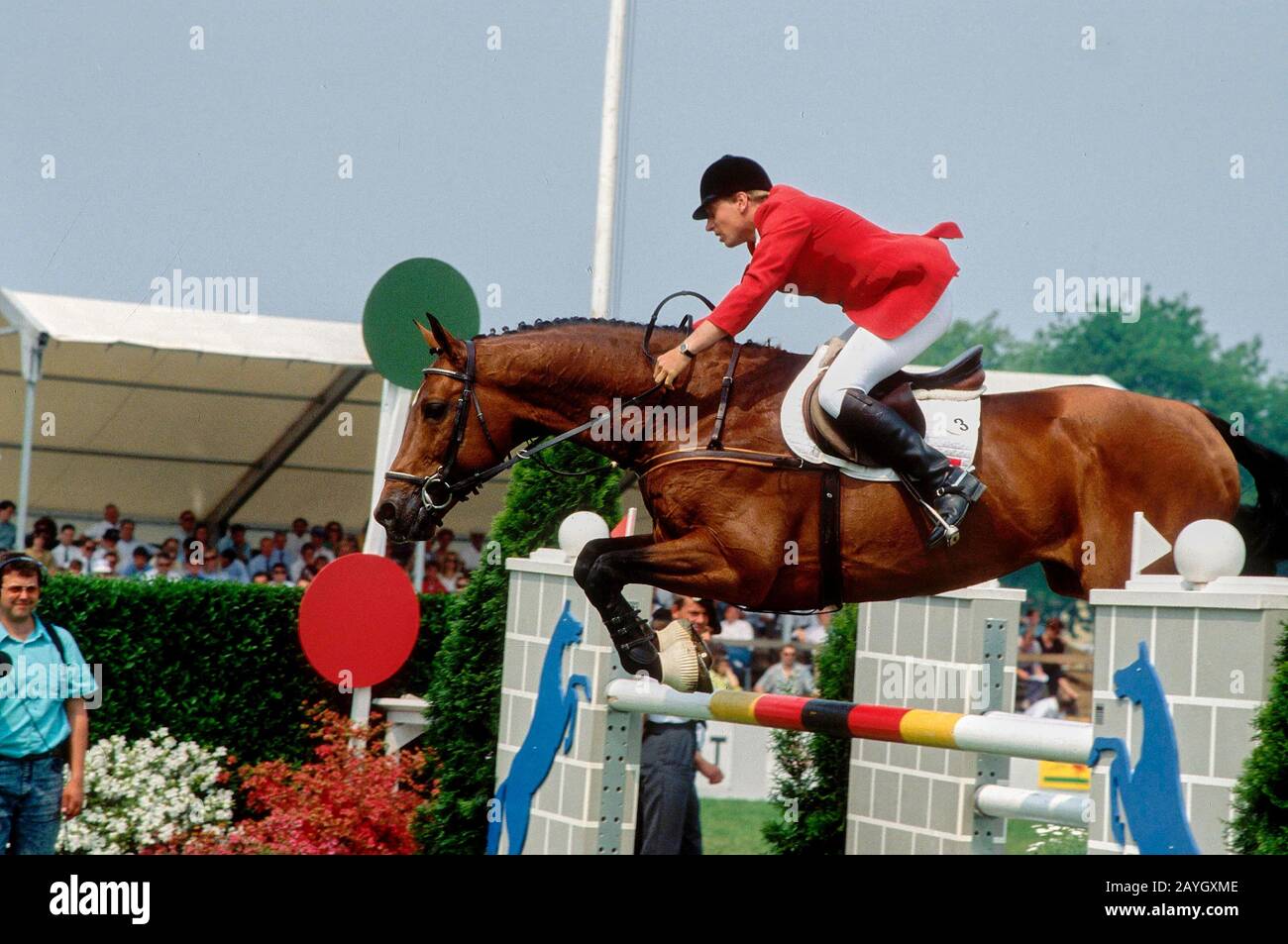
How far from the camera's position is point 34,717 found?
4.92 m

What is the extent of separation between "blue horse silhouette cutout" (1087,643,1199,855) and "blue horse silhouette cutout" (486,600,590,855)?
2.56 metres

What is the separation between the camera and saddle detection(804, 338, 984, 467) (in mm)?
3695

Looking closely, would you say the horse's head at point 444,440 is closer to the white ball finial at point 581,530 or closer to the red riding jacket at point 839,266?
the red riding jacket at point 839,266

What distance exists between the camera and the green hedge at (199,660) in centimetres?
687

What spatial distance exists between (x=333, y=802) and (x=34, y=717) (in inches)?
65.3

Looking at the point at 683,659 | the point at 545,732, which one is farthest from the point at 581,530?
the point at 683,659

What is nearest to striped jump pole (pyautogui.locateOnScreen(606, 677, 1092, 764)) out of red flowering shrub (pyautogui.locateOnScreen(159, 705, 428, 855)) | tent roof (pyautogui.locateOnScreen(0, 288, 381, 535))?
red flowering shrub (pyautogui.locateOnScreen(159, 705, 428, 855))

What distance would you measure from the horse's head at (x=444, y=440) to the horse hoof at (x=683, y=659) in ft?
2.16

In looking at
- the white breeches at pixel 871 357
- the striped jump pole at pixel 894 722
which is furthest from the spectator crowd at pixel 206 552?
the white breeches at pixel 871 357

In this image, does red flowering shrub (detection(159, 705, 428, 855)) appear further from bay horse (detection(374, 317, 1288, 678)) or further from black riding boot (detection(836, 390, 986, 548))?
black riding boot (detection(836, 390, 986, 548))

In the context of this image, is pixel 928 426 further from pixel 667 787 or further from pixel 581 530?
pixel 667 787

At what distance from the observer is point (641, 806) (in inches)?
253

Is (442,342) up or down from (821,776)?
up
